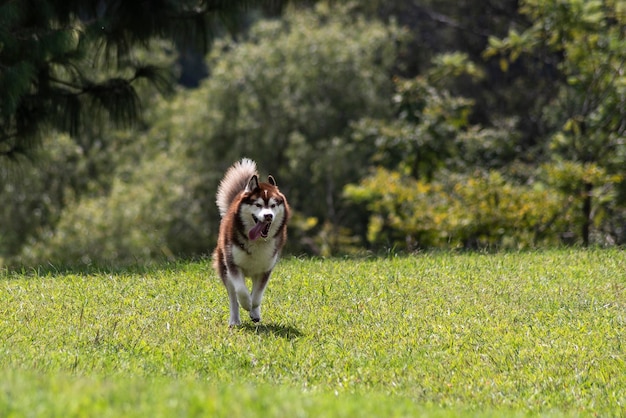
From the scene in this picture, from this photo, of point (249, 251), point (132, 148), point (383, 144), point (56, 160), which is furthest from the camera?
point (132, 148)

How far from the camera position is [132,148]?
137ft

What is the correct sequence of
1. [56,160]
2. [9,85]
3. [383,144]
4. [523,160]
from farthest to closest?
[56,160], [523,160], [383,144], [9,85]

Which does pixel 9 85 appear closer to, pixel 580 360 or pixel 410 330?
pixel 410 330

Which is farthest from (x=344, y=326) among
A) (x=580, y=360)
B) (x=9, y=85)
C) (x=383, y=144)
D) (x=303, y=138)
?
(x=303, y=138)

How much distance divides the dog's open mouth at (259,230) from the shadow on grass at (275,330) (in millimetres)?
1007

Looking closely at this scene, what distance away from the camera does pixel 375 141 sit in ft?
86.3

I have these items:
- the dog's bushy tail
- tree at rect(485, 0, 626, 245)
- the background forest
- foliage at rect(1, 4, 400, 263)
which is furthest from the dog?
foliage at rect(1, 4, 400, 263)

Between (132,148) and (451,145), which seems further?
(132,148)

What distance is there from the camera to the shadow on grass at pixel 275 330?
10.4 m

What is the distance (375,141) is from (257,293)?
52.6ft

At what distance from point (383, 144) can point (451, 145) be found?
186cm

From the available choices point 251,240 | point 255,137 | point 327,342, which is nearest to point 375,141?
point 255,137

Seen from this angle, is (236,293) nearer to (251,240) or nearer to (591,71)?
(251,240)

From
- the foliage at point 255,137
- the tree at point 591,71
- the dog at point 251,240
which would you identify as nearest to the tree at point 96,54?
the dog at point 251,240
